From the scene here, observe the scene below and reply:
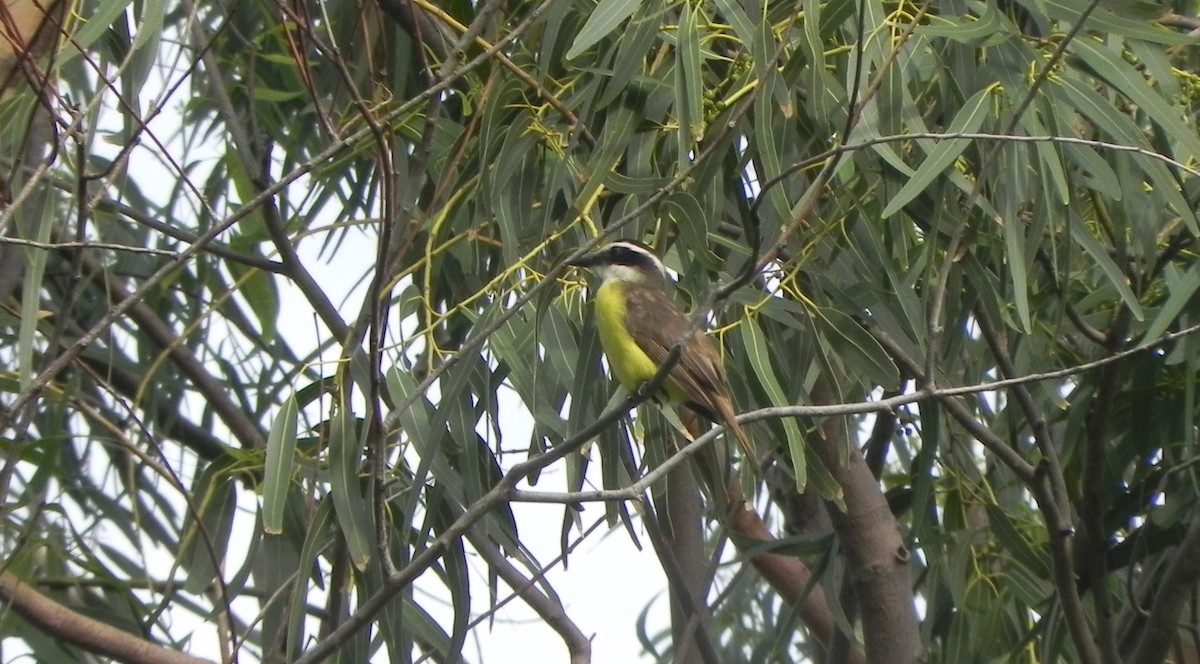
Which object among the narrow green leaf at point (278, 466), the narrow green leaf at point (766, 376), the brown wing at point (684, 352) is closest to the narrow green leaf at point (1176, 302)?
the narrow green leaf at point (766, 376)

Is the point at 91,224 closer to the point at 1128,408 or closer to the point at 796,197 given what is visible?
the point at 796,197

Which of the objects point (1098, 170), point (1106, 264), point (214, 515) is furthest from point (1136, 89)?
point (214, 515)

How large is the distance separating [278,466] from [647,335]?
909 millimetres

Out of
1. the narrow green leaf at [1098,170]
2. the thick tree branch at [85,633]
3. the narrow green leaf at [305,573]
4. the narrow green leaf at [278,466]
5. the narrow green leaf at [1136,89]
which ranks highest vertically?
the narrow green leaf at [1136,89]

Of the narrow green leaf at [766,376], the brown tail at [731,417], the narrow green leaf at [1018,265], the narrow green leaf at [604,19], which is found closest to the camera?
the narrow green leaf at [1018,265]

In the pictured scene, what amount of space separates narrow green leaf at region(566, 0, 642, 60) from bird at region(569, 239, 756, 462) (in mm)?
446

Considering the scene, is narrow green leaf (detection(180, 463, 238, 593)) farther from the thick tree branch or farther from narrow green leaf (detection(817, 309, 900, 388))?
narrow green leaf (detection(817, 309, 900, 388))

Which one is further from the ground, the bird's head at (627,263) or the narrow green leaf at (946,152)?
the bird's head at (627,263)

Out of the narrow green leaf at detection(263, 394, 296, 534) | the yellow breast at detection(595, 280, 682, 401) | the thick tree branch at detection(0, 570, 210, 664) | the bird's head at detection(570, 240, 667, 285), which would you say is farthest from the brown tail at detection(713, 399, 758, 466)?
the thick tree branch at detection(0, 570, 210, 664)

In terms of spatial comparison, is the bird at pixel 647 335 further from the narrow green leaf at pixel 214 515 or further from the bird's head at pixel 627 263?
the narrow green leaf at pixel 214 515

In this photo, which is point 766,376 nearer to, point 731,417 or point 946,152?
point 731,417

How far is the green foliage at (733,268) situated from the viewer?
2.60 metres

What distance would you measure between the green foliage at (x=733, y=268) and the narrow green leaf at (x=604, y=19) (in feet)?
0.04

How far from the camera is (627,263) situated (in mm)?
3424
